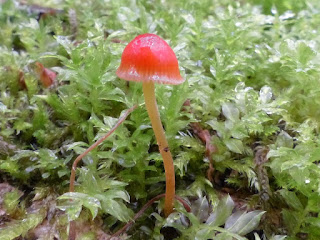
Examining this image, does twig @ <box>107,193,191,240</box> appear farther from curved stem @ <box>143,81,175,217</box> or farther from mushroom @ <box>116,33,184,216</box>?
mushroom @ <box>116,33,184,216</box>

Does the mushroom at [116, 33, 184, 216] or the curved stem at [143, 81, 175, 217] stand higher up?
the mushroom at [116, 33, 184, 216]

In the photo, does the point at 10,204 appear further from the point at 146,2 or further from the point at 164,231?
the point at 146,2

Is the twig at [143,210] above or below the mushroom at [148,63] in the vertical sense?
below

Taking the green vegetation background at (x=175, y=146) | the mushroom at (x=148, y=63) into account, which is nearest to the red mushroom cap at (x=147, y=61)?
the mushroom at (x=148, y=63)

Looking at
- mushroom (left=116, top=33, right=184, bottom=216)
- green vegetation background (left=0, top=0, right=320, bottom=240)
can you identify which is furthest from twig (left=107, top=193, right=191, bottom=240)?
mushroom (left=116, top=33, right=184, bottom=216)

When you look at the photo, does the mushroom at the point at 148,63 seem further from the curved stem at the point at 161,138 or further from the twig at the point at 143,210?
the twig at the point at 143,210

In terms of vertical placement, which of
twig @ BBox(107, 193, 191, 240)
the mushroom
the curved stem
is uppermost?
the mushroom
